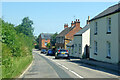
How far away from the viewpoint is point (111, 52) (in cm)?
2181

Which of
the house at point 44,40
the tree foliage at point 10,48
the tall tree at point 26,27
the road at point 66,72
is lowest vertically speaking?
the road at point 66,72

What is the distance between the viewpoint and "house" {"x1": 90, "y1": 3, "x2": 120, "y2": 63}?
67.7 ft

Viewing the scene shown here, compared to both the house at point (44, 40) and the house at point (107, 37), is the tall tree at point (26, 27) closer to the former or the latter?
the house at point (44, 40)

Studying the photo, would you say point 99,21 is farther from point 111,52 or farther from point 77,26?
point 77,26

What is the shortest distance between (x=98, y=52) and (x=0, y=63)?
16.8 meters

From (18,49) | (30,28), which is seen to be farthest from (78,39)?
(30,28)

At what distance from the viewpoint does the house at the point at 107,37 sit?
67.7ft

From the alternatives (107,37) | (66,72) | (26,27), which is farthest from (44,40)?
(66,72)

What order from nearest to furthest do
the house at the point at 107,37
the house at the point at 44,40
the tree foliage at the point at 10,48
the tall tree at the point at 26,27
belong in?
the tree foliage at the point at 10,48
the house at the point at 107,37
the house at the point at 44,40
the tall tree at the point at 26,27

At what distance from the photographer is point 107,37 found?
23000 mm

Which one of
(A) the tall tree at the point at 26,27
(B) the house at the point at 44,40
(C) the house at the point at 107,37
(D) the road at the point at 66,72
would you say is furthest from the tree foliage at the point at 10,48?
(A) the tall tree at the point at 26,27

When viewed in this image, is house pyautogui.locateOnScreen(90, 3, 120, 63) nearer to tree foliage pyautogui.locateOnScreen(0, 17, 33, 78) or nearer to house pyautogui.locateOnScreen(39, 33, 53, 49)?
tree foliage pyautogui.locateOnScreen(0, 17, 33, 78)

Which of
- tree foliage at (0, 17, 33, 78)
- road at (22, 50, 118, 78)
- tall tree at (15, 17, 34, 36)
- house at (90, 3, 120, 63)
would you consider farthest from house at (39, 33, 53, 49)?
road at (22, 50, 118, 78)

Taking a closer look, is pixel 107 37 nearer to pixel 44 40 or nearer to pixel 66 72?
pixel 66 72
